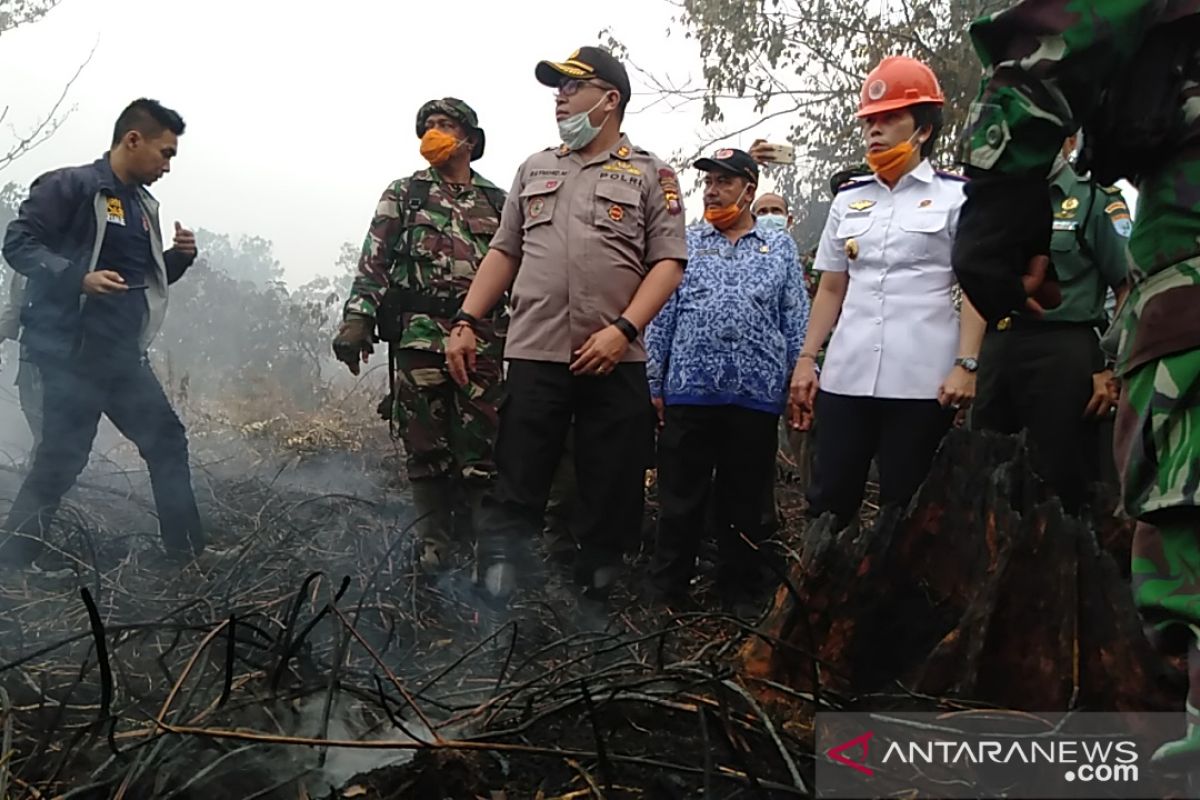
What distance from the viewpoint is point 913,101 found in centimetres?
311

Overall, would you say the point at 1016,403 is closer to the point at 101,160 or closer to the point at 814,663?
the point at 814,663

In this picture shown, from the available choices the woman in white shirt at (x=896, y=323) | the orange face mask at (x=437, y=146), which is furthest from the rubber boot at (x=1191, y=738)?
the orange face mask at (x=437, y=146)

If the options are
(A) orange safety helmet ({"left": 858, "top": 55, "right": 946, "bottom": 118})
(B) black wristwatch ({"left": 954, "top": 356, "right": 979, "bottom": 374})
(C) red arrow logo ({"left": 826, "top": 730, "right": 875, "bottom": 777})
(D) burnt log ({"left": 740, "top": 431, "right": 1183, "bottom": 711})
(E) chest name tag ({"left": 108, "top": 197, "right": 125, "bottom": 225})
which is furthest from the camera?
(E) chest name tag ({"left": 108, "top": 197, "right": 125, "bottom": 225})

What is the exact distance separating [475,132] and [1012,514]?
3.10 metres

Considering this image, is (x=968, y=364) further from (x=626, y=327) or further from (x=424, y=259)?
(x=424, y=259)

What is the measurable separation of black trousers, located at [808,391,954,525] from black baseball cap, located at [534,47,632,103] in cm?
137

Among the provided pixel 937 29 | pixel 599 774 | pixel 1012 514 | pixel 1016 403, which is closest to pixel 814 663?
pixel 599 774

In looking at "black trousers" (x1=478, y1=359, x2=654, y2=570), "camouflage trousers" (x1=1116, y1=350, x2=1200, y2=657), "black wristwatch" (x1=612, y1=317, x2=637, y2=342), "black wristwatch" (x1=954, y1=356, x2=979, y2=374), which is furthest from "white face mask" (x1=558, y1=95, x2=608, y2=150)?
"camouflage trousers" (x1=1116, y1=350, x2=1200, y2=657)

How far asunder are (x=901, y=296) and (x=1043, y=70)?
1.70 m

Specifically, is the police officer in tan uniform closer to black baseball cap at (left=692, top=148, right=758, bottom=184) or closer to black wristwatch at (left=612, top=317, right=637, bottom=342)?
black wristwatch at (left=612, top=317, right=637, bottom=342)

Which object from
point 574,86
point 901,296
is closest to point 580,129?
point 574,86

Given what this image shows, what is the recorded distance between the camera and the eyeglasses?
11.1 ft

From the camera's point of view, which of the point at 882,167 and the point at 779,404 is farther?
the point at 779,404

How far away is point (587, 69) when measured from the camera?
339 centimetres
